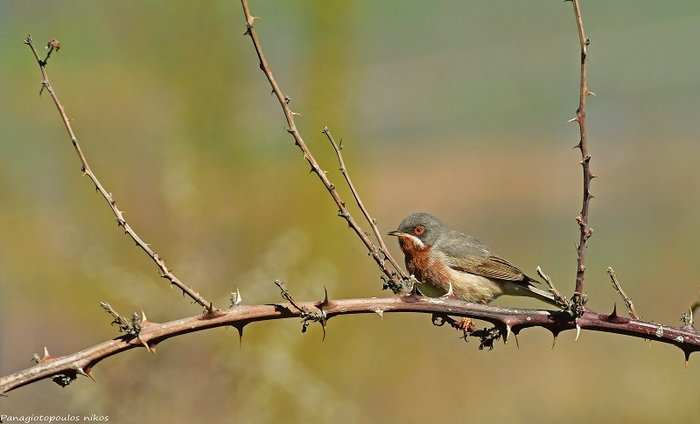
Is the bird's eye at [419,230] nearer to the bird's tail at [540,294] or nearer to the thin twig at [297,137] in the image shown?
the bird's tail at [540,294]

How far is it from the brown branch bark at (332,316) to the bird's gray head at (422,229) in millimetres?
3200

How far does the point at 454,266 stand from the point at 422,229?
1.21 ft

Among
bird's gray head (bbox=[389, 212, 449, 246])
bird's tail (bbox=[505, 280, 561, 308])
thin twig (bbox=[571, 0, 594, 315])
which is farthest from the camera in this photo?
bird's gray head (bbox=[389, 212, 449, 246])

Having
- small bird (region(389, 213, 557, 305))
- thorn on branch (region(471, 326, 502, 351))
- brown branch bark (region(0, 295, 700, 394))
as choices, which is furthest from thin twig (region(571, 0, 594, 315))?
small bird (region(389, 213, 557, 305))

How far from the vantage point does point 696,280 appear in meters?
12.4

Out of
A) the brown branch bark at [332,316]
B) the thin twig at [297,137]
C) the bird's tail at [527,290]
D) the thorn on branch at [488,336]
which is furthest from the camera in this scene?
the bird's tail at [527,290]

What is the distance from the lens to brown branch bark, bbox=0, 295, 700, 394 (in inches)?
104

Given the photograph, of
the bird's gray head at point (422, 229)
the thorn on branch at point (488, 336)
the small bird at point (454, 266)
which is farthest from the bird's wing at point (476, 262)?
the thorn on branch at point (488, 336)

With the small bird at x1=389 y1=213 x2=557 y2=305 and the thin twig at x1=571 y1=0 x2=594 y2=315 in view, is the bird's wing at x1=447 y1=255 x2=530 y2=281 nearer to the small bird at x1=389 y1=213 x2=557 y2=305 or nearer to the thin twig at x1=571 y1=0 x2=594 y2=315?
the small bird at x1=389 y1=213 x2=557 y2=305

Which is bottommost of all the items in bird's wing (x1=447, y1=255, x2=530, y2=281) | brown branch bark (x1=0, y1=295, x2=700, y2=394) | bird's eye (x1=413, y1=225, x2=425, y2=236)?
brown branch bark (x1=0, y1=295, x2=700, y2=394)

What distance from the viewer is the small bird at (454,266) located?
6.06m

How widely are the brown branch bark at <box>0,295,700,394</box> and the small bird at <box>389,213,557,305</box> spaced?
2.89 meters

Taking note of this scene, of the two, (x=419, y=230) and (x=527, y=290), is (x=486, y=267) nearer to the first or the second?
(x=527, y=290)

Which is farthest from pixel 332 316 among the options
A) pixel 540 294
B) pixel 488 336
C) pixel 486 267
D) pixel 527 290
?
pixel 486 267
